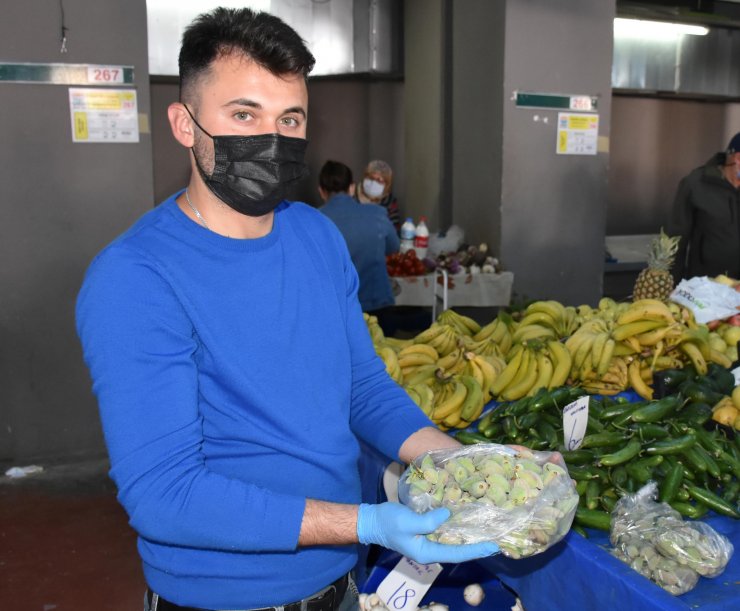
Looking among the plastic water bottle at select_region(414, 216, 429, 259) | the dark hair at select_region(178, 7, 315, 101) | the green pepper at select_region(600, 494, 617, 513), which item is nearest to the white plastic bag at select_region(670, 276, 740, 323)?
the green pepper at select_region(600, 494, 617, 513)

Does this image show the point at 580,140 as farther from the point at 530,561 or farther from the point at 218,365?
the point at 218,365

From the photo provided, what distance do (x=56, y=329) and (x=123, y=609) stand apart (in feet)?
7.12

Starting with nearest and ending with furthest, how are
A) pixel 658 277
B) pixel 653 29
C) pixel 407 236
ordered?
1. pixel 658 277
2. pixel 407 236
3. pixel 653 29

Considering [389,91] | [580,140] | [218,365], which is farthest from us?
[389,91]

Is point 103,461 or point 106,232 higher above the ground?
point 106,232

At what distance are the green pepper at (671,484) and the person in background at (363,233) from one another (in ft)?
10.5

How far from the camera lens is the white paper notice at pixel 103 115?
476 centimetres

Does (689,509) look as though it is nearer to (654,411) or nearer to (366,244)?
(654,411)

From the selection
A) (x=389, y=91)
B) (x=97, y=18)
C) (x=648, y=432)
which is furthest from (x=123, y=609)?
(x=389, y=91)

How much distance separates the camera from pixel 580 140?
6473 millimetres

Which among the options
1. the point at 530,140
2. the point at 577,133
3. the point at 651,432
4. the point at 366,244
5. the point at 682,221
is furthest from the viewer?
the point at 577,133

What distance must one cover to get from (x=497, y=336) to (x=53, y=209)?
3.08 meters

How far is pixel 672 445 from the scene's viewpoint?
2.15 meters

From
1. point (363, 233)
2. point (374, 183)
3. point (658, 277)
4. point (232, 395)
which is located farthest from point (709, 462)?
point (374, 183)
